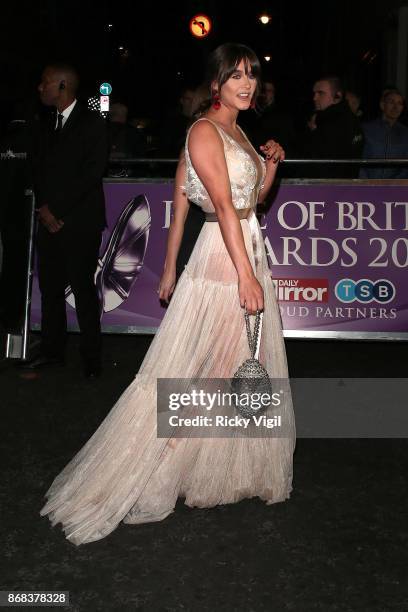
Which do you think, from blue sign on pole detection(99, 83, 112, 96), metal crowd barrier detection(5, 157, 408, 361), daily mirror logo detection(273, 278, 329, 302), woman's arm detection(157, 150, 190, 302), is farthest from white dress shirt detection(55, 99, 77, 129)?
blue sign on pole detection(99, 83, 112, 96)

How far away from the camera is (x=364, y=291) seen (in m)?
7.11

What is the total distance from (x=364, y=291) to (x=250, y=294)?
373 cm

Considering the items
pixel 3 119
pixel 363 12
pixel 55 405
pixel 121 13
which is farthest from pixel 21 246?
pixel 121 13

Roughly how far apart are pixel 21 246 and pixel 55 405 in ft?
5.95

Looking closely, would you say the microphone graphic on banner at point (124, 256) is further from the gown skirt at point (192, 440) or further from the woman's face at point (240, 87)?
the woman's face at point (240, 87)

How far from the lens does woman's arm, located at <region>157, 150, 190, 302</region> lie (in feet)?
13.4

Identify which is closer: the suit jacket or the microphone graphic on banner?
the suit jacket

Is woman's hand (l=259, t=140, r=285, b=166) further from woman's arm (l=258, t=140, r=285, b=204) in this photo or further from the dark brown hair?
the dark brown hair

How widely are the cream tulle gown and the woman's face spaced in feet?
0.66

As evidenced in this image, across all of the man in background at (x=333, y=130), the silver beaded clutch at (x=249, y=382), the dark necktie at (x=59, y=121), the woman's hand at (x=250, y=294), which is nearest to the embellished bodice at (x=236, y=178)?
the woman's hand at (x=250, y=294)

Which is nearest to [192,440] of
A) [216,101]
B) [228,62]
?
[216,101]

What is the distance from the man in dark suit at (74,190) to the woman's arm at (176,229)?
8.20 ft

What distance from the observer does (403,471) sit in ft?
15.0

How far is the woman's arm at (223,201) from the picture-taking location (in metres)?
3.53
